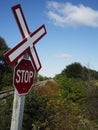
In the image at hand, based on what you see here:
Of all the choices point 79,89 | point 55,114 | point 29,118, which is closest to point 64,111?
point 55,114

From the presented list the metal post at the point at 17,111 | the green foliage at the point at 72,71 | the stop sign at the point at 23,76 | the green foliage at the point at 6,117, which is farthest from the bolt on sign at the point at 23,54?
the green foliage at the point at 72,71

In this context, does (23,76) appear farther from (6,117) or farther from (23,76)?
(6,117)

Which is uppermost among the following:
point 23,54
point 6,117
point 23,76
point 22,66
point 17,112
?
point 23,54

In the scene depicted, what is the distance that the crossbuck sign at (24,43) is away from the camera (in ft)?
16.1

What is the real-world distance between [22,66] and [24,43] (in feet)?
1.19

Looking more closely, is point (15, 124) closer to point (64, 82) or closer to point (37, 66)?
point (37, 66)

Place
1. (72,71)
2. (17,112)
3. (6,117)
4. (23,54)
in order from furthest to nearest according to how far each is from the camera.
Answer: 1. (72,71)
2. (6,117)
3. (17,112)
4. (23,54)

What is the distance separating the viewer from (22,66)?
17.1 feet

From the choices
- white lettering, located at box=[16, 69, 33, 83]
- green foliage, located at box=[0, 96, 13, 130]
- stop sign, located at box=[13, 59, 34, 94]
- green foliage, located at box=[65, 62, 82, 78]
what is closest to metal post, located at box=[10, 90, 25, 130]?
stop sign, located at box=[13, 59, 34, 94]

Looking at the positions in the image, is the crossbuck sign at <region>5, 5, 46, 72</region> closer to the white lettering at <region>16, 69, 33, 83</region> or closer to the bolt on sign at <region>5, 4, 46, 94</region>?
the bolt on sign at <region>5, 4, 46, 94</region>

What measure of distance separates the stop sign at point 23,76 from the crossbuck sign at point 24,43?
0.50 ft

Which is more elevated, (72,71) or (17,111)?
(17,111)

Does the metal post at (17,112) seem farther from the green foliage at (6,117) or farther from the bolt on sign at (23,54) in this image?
the green foliage at (6,117)

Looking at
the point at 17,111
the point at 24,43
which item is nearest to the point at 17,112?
the point at 17,111
